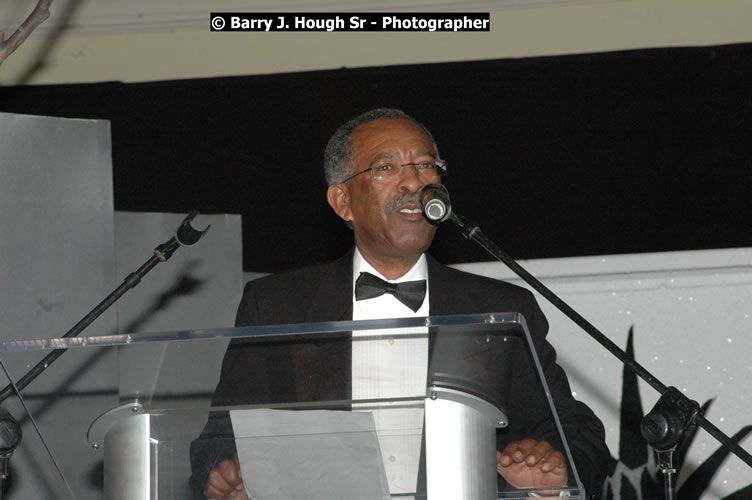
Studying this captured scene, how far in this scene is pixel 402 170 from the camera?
2707mm

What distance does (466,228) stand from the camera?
217 centimetres

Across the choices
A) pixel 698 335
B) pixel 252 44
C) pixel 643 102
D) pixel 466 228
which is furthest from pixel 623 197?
pixel 466 228

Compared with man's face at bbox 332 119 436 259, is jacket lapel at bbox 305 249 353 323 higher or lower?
lower

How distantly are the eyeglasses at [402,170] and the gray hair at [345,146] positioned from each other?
0.10m

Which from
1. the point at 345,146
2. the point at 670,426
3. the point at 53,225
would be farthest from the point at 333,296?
the point at 53,225

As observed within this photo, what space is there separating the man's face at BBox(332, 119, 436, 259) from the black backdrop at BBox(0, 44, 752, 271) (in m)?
1.56

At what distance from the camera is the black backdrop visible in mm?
4273

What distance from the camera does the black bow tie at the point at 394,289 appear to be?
2.59 m

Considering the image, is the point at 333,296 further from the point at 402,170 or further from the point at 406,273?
the point at 402,170

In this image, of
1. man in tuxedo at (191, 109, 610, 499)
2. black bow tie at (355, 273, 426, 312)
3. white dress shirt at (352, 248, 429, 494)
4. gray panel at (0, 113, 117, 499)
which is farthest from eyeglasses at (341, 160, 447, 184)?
white dress shirt at (352, 248, 429, 494)

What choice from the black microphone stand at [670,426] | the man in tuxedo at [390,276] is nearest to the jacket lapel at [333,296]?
the man in tuxedo at [390,276]

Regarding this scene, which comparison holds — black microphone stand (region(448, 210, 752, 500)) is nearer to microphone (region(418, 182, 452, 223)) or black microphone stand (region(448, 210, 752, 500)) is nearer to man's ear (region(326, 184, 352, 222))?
microphone (region(418, 182, 452, 223))

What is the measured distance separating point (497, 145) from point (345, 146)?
1.67 metres

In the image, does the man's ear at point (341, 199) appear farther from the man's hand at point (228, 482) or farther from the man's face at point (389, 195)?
the man's hand at point (228, 482)
